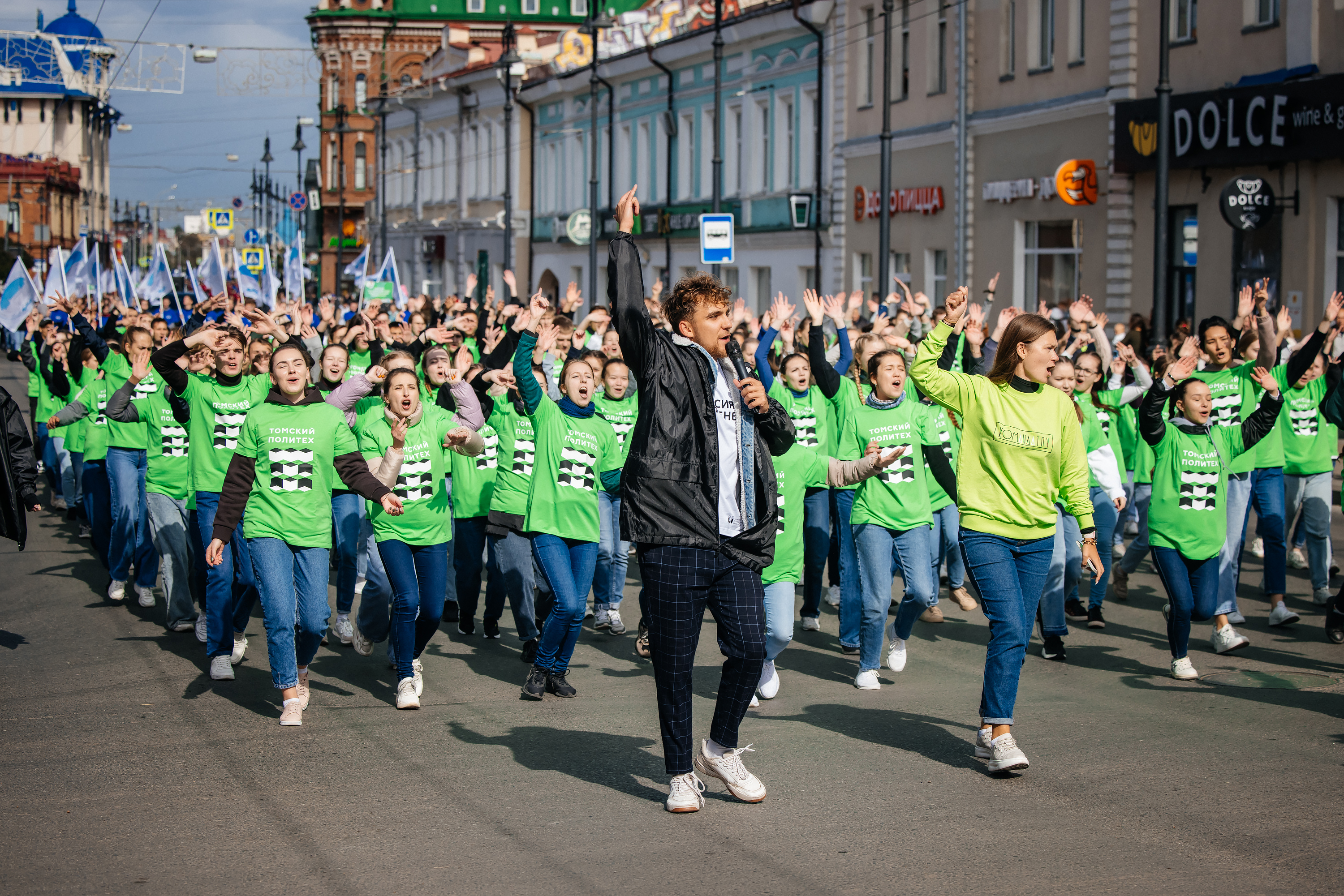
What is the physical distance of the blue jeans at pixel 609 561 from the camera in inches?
390

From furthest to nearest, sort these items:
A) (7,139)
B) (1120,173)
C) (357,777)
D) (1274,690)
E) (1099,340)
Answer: (7,139)
(1120,173)
(1099,340)
(1274,690)
(357,777)

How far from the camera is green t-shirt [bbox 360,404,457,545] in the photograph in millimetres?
7867

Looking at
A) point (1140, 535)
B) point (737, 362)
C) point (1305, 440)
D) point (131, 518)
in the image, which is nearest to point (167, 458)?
point (131, 518)

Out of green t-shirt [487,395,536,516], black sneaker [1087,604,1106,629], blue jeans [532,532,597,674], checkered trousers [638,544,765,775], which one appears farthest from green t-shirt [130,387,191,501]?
black sneaker [1087,604,1106,629]

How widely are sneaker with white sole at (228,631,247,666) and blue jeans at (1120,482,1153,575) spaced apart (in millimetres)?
5146

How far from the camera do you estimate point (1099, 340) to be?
13.4 m

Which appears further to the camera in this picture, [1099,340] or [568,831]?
[1099,340]

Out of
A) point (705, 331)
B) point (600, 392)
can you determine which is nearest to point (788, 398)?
point (600, 392)

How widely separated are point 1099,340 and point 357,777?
8.87 m

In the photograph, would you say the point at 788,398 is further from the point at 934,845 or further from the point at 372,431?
the point at 934,845

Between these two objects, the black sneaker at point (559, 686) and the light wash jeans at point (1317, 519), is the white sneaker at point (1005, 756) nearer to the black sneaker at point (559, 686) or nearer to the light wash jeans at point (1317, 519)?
the black sneaker at point (559, 686)

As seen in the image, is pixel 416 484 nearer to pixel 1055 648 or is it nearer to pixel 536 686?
pixel 536 686

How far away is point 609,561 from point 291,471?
2906mm

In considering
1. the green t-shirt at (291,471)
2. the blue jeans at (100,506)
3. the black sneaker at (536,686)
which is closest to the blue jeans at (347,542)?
the green t-shirt at (291,471)
